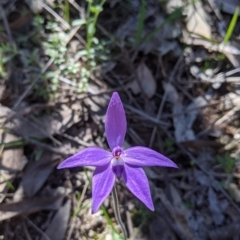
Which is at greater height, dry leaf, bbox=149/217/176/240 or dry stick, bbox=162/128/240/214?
dry stick, bbox=162/128/240/214

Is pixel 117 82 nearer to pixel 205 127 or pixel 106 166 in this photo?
pixel 205 127

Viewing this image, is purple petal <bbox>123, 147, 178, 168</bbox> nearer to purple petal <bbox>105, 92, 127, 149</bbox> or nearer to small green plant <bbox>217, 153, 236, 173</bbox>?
purple petal <bbox>105, 92, 127, 149</bbox>

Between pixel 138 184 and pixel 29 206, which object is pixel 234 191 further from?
pixel 138 184

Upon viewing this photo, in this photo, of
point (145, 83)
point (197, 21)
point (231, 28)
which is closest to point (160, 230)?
point (145, 83)

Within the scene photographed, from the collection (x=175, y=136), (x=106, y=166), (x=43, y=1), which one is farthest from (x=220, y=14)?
(x=106, y=166)

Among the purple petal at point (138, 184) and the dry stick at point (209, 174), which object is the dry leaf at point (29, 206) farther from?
the purple petal at point (138, 184)

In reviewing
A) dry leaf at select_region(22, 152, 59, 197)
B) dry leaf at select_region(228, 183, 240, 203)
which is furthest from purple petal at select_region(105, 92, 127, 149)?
dry leaf at select_region(228, 183, 240, 203)
